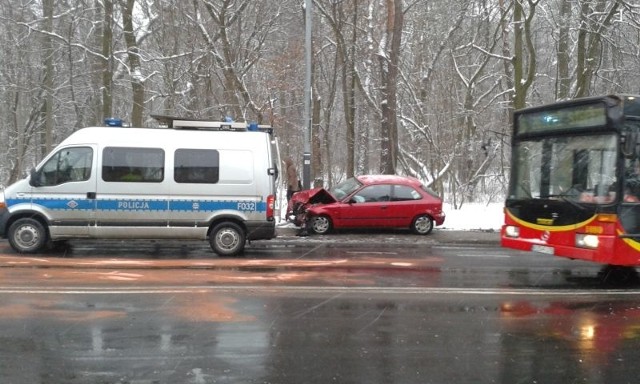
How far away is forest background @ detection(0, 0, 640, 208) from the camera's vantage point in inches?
851

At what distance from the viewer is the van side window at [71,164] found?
1152 centimetres

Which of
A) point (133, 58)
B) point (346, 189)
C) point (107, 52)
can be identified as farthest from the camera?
point (133, 58)

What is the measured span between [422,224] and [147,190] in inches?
292

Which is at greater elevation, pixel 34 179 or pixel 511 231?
pixel 34 179

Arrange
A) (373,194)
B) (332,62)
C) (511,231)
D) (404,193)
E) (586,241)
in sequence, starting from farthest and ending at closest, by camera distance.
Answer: (332,62) → (404,193) → (373,194) → (511,231) → (586,241)

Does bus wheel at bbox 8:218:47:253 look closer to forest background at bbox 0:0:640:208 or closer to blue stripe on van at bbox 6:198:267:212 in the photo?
blue stripe on van at bbox 6:198:267:212

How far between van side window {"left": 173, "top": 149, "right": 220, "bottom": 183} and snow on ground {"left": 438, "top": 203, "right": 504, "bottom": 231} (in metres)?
8.34

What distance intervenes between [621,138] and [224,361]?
663 cm

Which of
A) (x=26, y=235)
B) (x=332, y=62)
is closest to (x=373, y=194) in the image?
(x=26, y=235)

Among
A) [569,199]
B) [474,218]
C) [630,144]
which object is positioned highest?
[630,144]

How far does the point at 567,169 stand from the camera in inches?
382

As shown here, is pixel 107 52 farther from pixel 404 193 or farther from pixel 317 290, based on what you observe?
pixel 317 290

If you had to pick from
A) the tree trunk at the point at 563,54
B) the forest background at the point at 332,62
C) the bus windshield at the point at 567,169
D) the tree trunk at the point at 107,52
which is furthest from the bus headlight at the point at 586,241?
the tree trunk at the point at 107,52

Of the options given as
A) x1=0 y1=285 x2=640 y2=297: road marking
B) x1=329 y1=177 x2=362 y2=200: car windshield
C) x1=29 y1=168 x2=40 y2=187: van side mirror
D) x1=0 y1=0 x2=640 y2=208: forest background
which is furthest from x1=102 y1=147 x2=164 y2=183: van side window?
x1=0 y1=0 x2=640 y2=208: forest background
